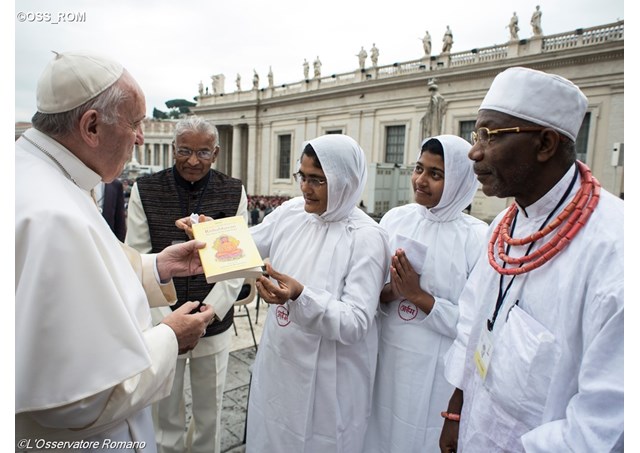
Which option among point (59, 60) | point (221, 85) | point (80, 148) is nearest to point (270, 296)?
point (80, 148)

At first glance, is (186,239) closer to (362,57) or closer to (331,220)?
(331,220)

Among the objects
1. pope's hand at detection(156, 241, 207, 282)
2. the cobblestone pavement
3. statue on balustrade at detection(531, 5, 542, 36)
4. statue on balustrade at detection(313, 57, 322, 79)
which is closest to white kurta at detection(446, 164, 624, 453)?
pope's hand at detection(156, 241, 207, 282)

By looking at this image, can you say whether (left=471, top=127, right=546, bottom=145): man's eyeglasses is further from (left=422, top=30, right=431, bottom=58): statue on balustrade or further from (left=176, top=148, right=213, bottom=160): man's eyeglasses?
(left=422, top=30, right=431, bottom=58): statue on balustrade

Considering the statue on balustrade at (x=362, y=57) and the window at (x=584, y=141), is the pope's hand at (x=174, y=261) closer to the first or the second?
the window at (x=584, y=141)

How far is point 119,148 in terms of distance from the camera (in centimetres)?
157

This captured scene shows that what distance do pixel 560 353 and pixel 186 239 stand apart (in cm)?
227

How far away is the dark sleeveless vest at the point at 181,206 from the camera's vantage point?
265 centimetres

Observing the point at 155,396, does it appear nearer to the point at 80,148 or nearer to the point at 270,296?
the point at 270,296

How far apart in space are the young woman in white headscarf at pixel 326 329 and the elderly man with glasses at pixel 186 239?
1.56 ft

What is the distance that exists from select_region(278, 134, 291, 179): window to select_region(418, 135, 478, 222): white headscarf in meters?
30.1

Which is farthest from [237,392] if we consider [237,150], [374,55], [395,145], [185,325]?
[237,150]

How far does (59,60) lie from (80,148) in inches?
13.8

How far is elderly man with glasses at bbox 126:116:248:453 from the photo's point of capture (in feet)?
8.61

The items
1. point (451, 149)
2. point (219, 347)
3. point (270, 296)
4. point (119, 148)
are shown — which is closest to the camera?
point (119, 148)
